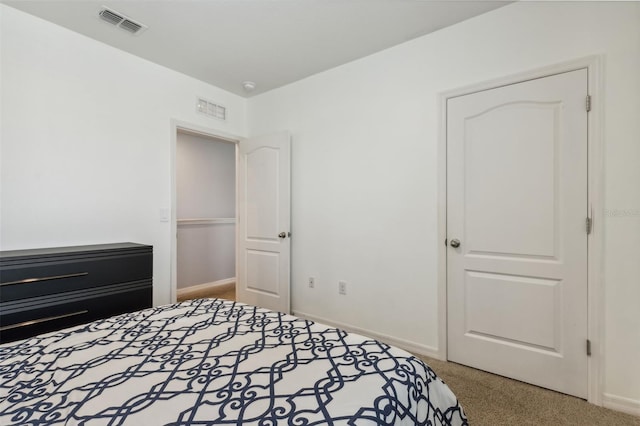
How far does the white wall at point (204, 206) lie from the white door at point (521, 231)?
365 cm

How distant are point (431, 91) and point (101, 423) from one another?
8.91 feet

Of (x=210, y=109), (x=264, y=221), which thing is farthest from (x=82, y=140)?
(x=264, y=221)

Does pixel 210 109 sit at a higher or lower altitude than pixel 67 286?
higher

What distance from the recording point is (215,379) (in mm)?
1006

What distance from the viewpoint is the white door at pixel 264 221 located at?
3346 millimetres

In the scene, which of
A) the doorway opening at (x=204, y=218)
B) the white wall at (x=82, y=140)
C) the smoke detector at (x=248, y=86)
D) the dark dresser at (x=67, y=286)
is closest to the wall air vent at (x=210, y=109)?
the white wall at (x=82, y=140)

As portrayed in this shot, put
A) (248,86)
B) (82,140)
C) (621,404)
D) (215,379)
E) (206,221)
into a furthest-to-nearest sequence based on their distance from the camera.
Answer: (206,221), (248,86), (82,140), (621,404), (215,379)

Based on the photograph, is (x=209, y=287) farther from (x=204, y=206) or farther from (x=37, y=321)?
(x=37, y=321)

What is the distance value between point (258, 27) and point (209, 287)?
3.75 meters

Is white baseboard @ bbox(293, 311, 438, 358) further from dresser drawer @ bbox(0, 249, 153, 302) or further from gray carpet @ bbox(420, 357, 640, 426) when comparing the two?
dresser drawer @ bbox(0, 249, 153, 302)

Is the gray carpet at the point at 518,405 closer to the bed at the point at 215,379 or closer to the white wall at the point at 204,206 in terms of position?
the bed at the point at 215,379

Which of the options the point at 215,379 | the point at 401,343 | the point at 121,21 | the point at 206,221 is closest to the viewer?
the point at 215,379

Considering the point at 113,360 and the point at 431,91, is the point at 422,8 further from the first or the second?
the point at 113,360

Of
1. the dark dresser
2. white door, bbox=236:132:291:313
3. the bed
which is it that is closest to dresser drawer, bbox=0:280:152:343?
the dark dresser
